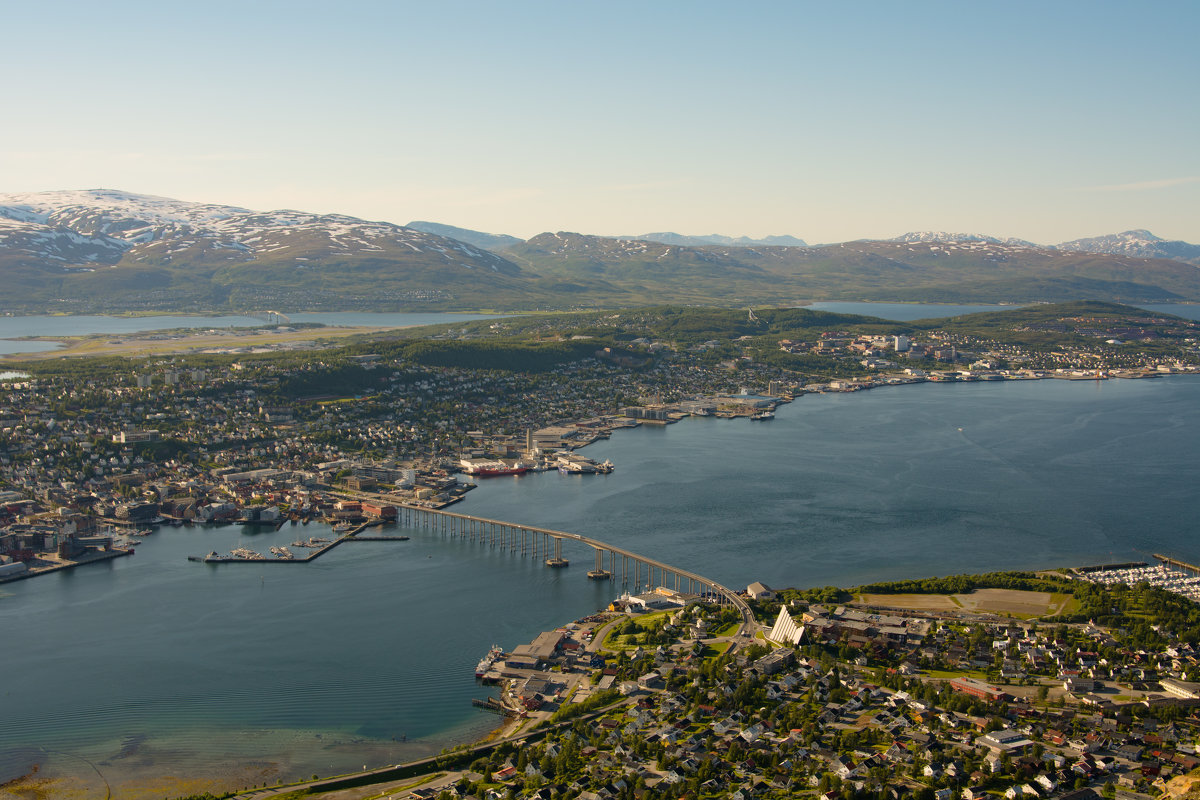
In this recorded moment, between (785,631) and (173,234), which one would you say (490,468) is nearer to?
(785,631)

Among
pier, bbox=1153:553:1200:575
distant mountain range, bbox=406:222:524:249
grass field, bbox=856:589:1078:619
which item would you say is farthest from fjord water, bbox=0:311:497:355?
distant mountain range, bbox=406:222:524:249

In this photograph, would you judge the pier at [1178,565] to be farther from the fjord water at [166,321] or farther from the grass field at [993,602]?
the fjord water at [166,321]

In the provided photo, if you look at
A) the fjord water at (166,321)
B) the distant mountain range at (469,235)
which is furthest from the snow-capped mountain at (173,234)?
the distant mountain range at (469,235)

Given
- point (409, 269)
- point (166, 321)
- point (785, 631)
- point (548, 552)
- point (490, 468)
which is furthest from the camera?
point (409, 269)

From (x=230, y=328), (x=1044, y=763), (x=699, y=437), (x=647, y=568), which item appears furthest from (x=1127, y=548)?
(x=230, y=328)

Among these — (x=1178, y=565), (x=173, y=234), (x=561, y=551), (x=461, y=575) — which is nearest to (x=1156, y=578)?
(x=1178, y=565)
